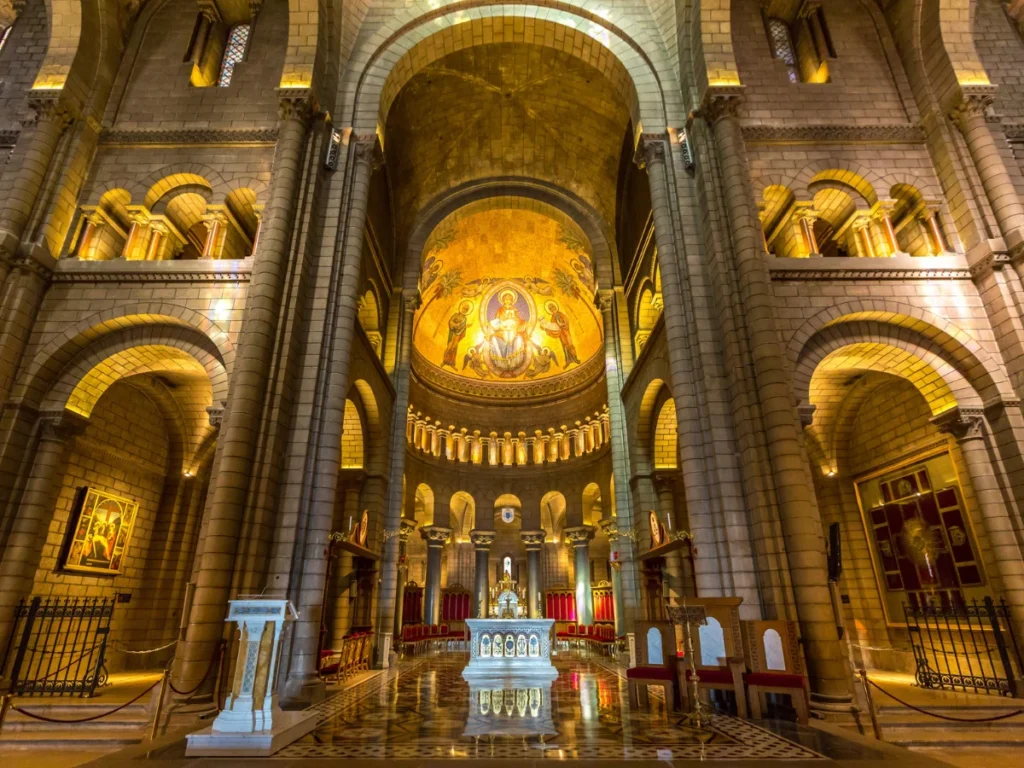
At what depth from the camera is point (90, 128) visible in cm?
1156

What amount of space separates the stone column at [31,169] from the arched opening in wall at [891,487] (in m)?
15.2

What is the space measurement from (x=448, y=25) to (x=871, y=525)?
16474 mm

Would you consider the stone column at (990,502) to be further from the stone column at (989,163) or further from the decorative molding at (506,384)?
the decorative molding at (506,384)

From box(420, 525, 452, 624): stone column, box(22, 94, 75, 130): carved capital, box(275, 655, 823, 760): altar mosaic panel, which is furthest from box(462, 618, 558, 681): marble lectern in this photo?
box(22, 94, 75, 130): carved capital

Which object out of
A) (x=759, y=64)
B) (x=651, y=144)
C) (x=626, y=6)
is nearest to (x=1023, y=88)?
(x=759, y=64)

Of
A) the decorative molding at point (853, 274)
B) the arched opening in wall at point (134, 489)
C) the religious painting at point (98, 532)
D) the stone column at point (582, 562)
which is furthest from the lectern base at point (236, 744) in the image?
the stone column at point (582, 562)

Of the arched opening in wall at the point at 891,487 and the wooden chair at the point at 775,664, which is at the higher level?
the arched opening in wall at the point at 891,487

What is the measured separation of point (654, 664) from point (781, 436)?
4.01 metres

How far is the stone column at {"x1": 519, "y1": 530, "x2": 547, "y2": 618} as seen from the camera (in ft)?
78.4

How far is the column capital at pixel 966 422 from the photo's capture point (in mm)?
9477

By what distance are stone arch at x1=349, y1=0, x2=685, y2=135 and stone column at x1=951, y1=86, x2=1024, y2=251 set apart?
5571 mm

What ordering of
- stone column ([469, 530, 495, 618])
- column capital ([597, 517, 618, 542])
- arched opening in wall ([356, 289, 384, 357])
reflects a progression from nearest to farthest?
1. arched opening in wall ([356, 289, 384, 357])
2. column capital ([597, 517, 618, 542])
3. stone column ([469, 530, 495, 618])

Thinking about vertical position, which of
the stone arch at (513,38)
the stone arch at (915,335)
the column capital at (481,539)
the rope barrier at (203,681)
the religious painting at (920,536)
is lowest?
the rope barrier at (203,681)

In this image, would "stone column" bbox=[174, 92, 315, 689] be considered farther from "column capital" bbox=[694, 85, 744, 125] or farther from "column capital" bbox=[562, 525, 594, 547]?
"column capital" bbox=[562, 525, 594, 547]
